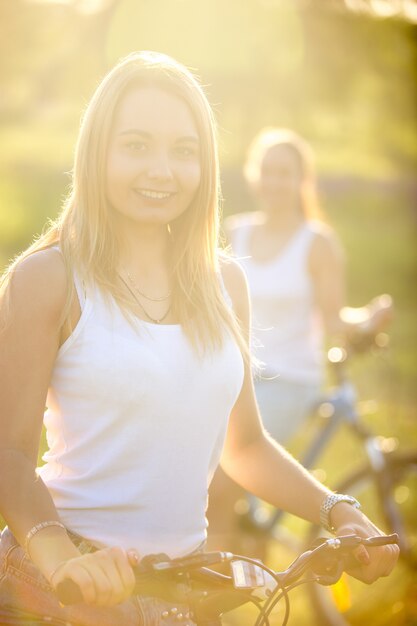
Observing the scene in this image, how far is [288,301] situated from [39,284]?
3243mm

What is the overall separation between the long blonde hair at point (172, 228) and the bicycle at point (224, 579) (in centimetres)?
54

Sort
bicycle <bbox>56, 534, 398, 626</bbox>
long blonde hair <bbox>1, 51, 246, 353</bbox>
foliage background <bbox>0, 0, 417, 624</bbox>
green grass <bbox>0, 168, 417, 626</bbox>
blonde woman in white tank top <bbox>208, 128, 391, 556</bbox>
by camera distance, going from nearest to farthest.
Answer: bicycle <bbox>56, 534, 398, 626</bbox> < long blonde hair <bbox>1, 51, 246, 353</bbox> < blonde woman in white tank top <bbox>208, 128, 391, 556</bbox> < green grass <bbox>0, 168, 417, 626</bbox> < foliage background <bbox>0, 0, 417, 624</bbox>

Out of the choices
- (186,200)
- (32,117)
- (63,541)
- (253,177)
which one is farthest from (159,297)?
(32,117)

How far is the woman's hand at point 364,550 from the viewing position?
80.7 inches

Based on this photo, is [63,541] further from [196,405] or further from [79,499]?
[196,405]

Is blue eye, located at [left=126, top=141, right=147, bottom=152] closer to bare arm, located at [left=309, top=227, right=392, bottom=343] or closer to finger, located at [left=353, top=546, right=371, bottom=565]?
finger, located at [left=353, top=546, right=371, bottom=565]

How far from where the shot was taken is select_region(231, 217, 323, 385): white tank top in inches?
204

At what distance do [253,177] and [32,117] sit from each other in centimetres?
1319

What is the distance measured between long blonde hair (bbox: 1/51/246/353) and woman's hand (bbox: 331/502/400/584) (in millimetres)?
438

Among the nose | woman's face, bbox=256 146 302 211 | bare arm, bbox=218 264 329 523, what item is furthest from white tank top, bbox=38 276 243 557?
woman's face, bbox=256 146 302 211

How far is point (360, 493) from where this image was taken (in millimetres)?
5078

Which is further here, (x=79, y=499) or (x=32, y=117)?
(x=32, y=117)

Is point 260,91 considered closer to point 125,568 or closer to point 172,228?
point 172,228

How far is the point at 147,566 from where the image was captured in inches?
69.8
